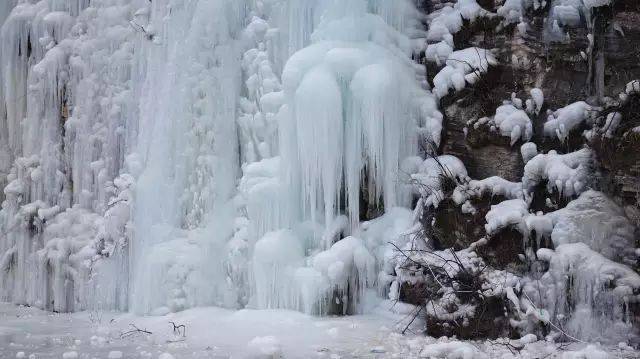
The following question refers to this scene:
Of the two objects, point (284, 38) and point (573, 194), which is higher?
point (284, 38)

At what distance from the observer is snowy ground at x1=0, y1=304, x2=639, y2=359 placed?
439 centimetres

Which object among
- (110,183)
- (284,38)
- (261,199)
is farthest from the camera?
(110,183)

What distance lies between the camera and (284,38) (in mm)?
6570

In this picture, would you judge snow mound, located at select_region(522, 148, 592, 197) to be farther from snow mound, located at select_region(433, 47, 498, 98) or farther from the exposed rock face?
snow mound, located at select_region(433, 47, 498, 98)

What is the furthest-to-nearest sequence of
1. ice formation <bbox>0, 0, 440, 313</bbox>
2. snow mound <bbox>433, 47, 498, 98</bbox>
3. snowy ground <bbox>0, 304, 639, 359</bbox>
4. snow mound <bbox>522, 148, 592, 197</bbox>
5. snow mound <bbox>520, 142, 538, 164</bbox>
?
ice formation <bbox>0, 0, 440, 313</bbox>
snow mound <bbox>433, 47, 498, 98</bbox>
snow mound <bbox>520, 142, 538, 164</bbox>
snow mound <bbox>522, 148, 592, 197</bbox>
snowy ground <bbox>0, 304, 639, 359</bbox>

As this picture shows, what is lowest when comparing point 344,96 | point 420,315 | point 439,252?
point 420,315

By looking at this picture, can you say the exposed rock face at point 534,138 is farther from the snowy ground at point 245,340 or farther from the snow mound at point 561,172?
the snowy ground at point 245,340

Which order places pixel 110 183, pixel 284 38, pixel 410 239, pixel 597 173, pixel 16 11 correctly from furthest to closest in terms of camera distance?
pixel 16 11, pixel 110 183, pixel 284 38, pixel 410 239, pixel 597 173

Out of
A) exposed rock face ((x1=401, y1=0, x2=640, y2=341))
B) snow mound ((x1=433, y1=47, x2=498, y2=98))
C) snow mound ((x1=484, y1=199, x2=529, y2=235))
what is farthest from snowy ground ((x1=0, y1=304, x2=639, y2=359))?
snow mound ((x1=433, y1=47, x2=498, y2=98))

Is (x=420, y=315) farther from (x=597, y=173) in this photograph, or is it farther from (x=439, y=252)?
(x=597, y=173)

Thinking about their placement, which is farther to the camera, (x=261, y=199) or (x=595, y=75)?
(x=261, y=199)

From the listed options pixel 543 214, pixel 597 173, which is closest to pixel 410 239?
pixel 543 214

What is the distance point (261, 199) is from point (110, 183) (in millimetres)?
2081

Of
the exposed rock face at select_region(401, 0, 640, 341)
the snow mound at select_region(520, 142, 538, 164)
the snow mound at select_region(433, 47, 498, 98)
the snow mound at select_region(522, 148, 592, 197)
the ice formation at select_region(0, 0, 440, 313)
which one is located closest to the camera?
the exposed rock face at select_region(401, 0, 640, 341)
